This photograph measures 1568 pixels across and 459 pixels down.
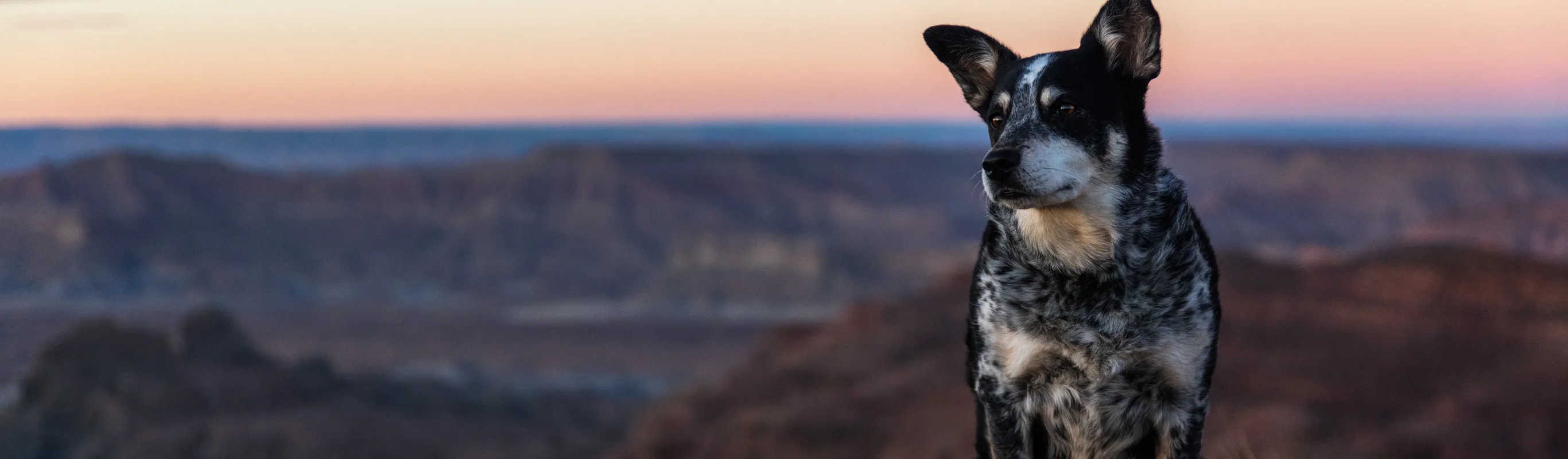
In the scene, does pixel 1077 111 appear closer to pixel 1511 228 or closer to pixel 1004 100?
pixel 1004 100

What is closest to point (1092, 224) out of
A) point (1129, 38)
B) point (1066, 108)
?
point (1066, 108)

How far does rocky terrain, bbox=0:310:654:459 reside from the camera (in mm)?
48750

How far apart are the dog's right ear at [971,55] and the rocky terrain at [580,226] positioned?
96447 millimetres

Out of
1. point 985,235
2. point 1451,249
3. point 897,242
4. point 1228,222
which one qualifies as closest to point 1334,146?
point 1228,222

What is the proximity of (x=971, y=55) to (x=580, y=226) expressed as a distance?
123m

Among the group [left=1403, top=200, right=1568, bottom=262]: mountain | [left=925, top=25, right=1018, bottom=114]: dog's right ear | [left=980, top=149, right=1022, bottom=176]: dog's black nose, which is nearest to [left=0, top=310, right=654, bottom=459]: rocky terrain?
[left=925, top=25, right=1018, bottom=114]: dog's right ear

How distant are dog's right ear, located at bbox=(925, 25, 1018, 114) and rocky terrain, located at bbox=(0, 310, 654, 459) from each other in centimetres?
4534

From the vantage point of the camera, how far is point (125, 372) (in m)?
54.2

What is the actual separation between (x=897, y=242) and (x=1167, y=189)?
12624 cm

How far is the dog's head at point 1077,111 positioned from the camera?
192 inches

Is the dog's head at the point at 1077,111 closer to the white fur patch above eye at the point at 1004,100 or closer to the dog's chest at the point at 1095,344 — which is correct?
the white fur patch above eye at the point at 1004,100

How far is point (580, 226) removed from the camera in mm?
126875

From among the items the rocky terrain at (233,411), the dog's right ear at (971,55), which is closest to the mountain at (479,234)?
the rocky terrain at (233,411)

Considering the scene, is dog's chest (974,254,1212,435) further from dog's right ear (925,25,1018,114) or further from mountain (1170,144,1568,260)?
mountain (1170,144,1568,260)
